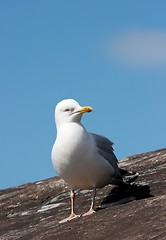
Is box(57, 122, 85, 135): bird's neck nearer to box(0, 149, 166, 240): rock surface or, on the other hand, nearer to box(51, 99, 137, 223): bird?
box(51, 99, 137, 223): bird

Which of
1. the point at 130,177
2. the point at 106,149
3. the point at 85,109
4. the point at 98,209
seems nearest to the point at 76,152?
the point at 85,109

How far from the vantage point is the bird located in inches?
408

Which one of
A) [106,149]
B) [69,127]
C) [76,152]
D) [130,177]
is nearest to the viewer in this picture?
[76,152]

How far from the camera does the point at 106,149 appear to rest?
11.1m

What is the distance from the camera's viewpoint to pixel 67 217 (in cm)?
1091

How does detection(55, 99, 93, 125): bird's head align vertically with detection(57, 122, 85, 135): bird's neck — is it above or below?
above

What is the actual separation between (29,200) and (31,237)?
361cm

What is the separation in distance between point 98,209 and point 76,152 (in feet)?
3.42

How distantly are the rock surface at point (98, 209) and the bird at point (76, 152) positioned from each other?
491 millimetres

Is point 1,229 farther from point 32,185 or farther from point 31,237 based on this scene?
point 32,185

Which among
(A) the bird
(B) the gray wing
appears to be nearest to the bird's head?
(A) the bird

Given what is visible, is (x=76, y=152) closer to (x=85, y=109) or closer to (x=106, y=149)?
(x=85, y=109)

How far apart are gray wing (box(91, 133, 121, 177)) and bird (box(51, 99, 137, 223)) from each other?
2cm

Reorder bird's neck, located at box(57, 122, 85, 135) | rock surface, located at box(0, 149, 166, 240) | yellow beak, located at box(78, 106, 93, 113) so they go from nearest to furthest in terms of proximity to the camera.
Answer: rock surface, located at box(0, 149, 166, 240), yellow beak, located at box(78, 106, 93, 113), bird's neck, located at box(57, 122, 85, 135)
